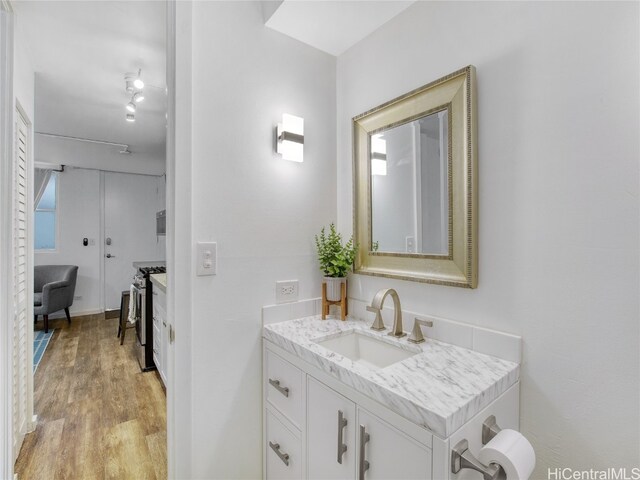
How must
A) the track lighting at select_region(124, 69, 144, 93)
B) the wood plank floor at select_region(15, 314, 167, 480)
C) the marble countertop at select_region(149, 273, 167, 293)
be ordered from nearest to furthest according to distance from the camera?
1. the wood plank floor at select_region(15, 314, 167, 480)
2. the track lighting at select_region(124, 69, 144, 93)
3. the marble countertop at select_region(149, 273, 167, 293)

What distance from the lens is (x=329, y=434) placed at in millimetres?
1049

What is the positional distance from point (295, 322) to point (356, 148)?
914 millimetres

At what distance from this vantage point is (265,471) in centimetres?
144

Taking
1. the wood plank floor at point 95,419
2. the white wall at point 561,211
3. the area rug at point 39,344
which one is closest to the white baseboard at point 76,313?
the area rug at point 39,344

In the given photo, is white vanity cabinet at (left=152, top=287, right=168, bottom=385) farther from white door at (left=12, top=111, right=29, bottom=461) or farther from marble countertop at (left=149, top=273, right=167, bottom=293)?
white door at (left=12, top=111, right=29, bottom=461)

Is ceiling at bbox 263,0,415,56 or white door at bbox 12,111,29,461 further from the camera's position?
white door at bbox 12,111,29,461

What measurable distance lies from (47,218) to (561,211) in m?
6.31

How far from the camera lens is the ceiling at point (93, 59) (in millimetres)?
1668

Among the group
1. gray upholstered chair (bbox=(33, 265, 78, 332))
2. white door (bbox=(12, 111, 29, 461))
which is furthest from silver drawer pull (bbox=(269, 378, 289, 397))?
gray upholstered chair (bbox=(33, 265, 78, 332))

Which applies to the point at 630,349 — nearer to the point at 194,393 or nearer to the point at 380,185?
the point at 380,185

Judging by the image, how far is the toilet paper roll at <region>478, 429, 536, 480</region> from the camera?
74cm

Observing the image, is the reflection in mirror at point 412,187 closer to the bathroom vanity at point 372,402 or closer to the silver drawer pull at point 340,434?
the bathroom vanity at point 372,402

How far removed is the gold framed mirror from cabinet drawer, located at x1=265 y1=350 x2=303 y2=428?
582 mm

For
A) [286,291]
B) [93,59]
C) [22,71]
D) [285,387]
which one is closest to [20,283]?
[22,71]
